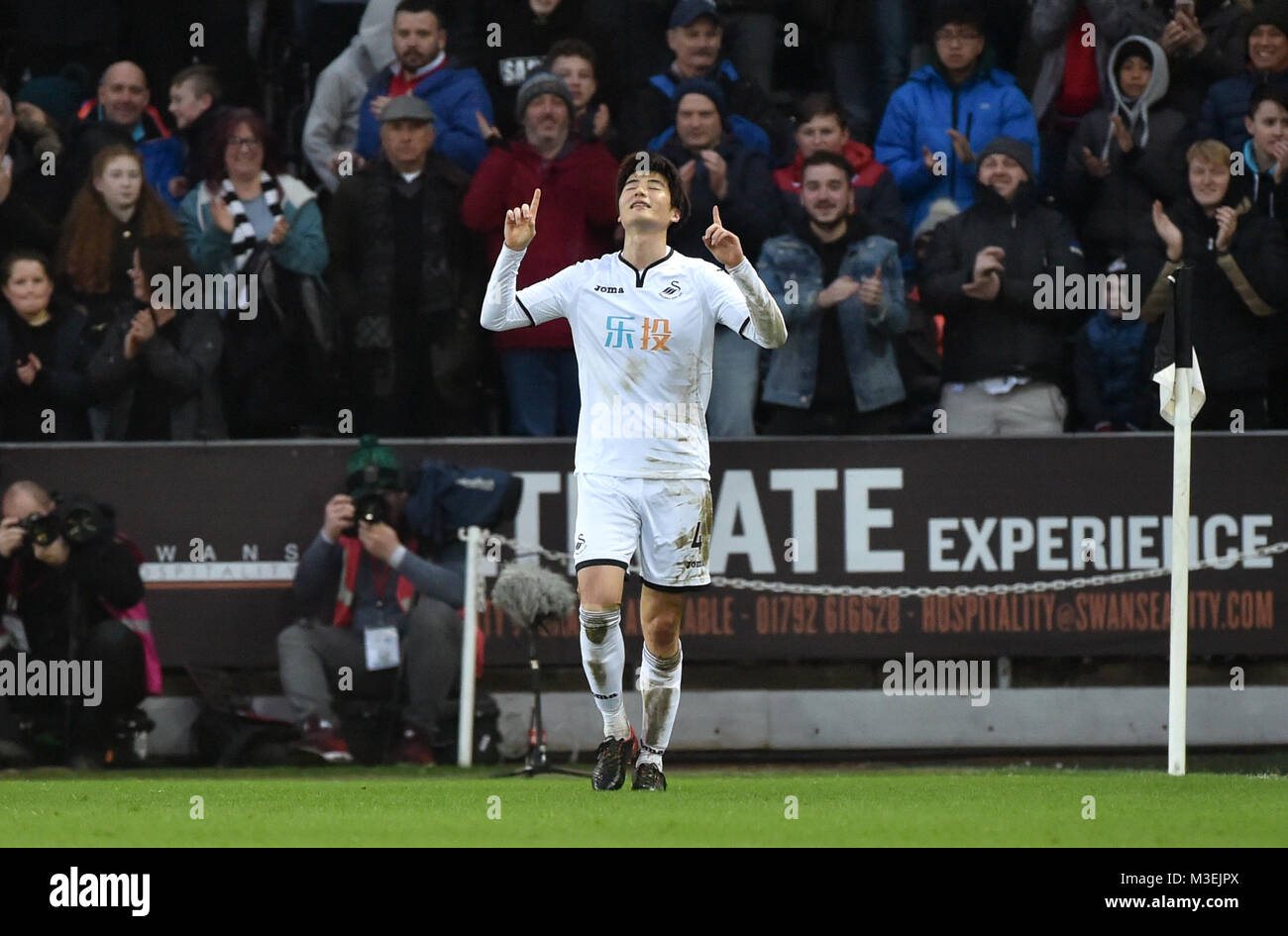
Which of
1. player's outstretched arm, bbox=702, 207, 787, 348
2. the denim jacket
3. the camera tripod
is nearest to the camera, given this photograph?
player's outstretched arm, bbox=702, 207, 787, 348

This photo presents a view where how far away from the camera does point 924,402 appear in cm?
1403

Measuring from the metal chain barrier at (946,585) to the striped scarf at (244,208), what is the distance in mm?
2526

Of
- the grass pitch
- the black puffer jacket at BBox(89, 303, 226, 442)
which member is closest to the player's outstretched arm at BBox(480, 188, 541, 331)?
the grass pitch

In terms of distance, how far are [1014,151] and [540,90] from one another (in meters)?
3.08

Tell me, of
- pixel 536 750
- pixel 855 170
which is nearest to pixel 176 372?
pixel 536 750

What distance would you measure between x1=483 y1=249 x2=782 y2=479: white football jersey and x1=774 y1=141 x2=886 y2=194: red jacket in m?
4.94

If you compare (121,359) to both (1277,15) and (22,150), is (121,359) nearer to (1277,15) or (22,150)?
(22,150)

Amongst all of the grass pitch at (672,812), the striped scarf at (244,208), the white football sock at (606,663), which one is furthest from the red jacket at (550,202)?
the white football sock at (606,663)

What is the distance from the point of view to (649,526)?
895cm

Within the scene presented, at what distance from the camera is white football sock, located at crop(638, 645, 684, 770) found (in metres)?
9.07

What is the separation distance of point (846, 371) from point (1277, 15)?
3.90m

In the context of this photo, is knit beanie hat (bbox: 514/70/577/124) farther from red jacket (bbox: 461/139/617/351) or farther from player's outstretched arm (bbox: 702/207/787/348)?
player's outstretched arm (bbox: 702/207/787/348)

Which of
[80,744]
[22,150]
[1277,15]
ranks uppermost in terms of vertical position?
[1277,15]

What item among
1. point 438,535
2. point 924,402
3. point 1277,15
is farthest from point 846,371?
point 1277,15
